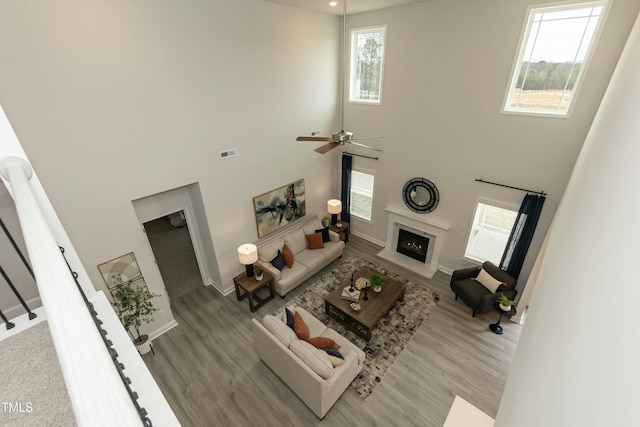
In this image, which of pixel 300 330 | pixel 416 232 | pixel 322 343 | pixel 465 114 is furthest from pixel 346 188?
pixel 322 343

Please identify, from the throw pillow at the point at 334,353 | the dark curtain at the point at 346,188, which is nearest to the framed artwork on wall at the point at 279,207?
the dark curtain at the point at 346,188

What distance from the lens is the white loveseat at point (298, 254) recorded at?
Result: 6.17 m

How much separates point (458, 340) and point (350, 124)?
539cm

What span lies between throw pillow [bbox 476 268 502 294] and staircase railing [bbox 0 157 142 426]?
20.4 ft

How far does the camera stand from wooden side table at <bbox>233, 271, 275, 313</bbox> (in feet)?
19.0

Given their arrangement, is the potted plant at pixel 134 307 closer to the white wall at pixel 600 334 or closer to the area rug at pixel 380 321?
the area rug at pixel 380 321

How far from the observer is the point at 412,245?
7234 mm

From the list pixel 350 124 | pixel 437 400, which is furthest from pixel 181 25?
pixel 437 400

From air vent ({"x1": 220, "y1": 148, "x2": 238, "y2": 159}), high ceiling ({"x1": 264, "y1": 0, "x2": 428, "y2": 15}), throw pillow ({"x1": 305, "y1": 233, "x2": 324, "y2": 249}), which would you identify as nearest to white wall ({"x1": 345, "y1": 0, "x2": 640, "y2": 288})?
high ceiling ({"x1": 264, "y1": 0, "x2": 428, "y2": 15})

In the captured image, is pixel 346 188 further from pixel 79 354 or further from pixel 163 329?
pixel 79 354

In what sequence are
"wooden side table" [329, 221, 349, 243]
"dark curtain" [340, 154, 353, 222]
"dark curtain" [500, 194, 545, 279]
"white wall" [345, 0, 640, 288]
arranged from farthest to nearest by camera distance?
"wooden side table" [329, 221, 349, 243], "dark curtain" [340, 154, 353, 222], "dark curtain" [500, 194, 545, 279], "white wall" [345, 0, 640, 288]

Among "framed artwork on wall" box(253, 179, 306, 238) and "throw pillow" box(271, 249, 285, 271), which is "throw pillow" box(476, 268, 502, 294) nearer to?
"throw pillow" box(271, 249, 285, 271)

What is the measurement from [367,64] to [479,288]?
5465 millimetres

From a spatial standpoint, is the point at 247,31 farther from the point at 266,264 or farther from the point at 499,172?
the point at 499,172
